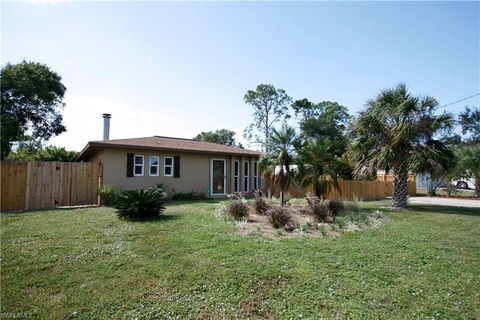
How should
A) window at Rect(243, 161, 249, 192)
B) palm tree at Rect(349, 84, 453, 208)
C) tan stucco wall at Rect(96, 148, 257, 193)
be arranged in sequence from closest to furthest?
palm tree at Rect(349, 84, 453, 208)
tan stucco wall at Rect(96, 148, 257, 193)
window at Rect(243, 161, 249, 192)

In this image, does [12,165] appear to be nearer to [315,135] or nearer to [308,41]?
[308,41]

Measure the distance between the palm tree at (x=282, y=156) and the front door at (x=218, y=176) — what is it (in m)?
6.32

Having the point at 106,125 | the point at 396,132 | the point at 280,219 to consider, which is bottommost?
the point at 280,219

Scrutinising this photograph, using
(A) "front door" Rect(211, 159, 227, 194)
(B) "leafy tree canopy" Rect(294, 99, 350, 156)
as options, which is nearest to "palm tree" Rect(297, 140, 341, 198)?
(A) "front door" Rect(211, 159, 227, 194)

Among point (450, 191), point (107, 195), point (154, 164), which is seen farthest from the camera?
point (450, 191)

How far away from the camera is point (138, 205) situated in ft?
28.0

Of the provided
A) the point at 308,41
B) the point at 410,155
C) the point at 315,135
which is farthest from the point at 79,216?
the point at 315,135

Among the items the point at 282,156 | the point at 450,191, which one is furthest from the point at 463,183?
the point at 282,156

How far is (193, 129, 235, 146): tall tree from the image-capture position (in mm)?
50234

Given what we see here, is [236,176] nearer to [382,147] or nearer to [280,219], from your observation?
[382,147]

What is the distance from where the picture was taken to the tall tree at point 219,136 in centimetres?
5023

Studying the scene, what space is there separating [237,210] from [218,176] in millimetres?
8759

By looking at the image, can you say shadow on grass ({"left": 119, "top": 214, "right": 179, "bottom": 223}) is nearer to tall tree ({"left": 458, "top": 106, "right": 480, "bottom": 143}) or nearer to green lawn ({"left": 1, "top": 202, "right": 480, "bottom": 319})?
green lawn ({"left": 1, "top": 202, "right": 480, "bottom": 319})

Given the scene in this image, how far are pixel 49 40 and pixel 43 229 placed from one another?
5015 millimetres
